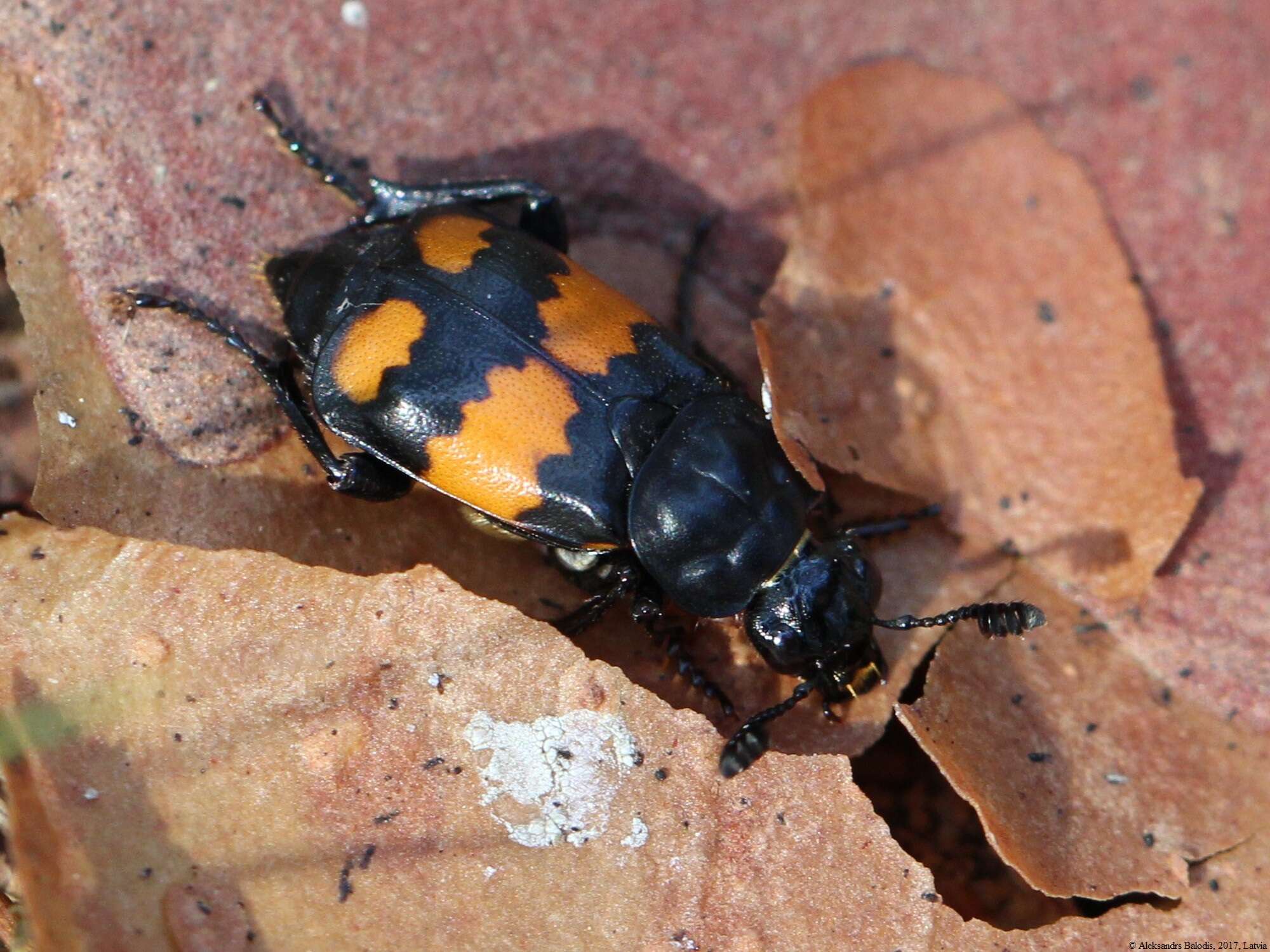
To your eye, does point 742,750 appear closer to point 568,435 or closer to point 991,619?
point 991,619

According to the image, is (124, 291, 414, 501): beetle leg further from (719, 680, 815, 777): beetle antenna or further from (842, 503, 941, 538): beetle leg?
(842, 503, 941, 538): beetle leg

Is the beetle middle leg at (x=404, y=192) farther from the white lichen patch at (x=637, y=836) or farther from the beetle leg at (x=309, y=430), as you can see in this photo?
the white lichen patch at (x=637, y=836)

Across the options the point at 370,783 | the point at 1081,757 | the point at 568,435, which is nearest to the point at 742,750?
the point at 370,783

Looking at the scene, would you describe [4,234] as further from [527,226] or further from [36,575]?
[527,226]

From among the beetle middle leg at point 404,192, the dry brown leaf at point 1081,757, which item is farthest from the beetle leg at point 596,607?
the beetle middle leg at point 404,192

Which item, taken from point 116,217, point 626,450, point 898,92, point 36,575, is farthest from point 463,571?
point 898,92

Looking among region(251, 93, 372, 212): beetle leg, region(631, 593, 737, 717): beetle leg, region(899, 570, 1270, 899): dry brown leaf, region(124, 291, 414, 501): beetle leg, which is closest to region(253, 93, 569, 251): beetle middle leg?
region(251, 93, 372, 212): beetle leg
